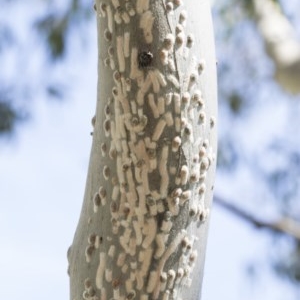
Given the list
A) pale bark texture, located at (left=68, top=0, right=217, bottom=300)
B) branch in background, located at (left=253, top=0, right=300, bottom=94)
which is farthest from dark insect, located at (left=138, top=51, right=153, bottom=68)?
branch in background, located at (left=253, top=0, right=300, bottom=94)

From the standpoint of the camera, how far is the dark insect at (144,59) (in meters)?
0.84

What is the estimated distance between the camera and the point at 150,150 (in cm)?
84

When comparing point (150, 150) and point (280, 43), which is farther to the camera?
point (280, 43)

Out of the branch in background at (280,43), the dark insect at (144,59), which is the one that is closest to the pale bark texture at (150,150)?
the dark insect at (144,59)

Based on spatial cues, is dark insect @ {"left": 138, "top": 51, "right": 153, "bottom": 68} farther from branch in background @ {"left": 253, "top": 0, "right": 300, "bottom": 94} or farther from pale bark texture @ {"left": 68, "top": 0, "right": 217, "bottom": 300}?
branch in background @ {"left": 253, "top": 0, "right": 300, "bottom": 94}

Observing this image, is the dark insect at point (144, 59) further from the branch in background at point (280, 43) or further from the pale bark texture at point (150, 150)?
the branch in background at point (280, 43)

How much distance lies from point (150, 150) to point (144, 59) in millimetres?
94

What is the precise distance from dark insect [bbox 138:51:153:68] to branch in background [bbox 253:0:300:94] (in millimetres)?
1464

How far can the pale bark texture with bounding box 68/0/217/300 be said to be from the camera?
0.84m

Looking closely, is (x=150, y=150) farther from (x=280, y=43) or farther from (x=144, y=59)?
(x=280, y=43)

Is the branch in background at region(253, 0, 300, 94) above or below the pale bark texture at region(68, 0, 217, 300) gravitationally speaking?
above

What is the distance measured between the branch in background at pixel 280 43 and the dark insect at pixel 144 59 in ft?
4.80

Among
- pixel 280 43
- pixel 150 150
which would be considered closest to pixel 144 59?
pixel 150 150

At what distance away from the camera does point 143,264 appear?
0.86 metres
